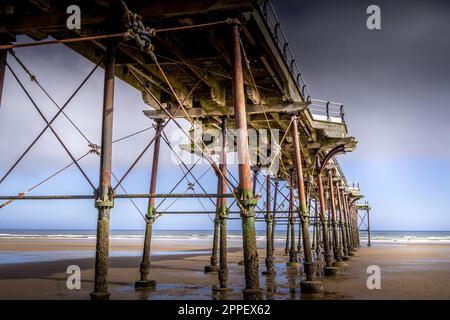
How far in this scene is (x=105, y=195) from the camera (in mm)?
6824

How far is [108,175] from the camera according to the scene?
6.99 meters

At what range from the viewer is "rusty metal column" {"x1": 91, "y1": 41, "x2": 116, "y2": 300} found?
6660 mm

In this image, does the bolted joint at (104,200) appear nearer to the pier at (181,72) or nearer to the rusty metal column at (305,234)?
the pier at (181,72)

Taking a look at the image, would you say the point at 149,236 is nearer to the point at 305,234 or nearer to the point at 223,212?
the point at 223,212

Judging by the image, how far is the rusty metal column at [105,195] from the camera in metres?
6.66

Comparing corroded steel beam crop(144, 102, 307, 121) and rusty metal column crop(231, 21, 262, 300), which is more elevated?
corroded steel beam crop(144, 102, 307, 121)

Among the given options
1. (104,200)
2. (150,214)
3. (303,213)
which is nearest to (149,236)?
(150,214)

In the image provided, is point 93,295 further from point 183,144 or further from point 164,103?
point 183,144

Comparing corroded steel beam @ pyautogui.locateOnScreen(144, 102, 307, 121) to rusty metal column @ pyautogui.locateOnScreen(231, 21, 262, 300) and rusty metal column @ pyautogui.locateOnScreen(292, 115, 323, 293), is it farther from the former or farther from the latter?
rusty metal column @ pyautogui.locateOnScreen(231, 21, 262, 300)

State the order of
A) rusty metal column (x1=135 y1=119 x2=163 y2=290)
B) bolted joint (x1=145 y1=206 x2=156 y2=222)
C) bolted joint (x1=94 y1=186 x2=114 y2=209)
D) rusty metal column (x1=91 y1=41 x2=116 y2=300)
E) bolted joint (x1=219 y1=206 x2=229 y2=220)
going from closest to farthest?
rusty metal column (x1=91 y1=41 x2=116 y2=300) < bolted joint (x1=94 y1=186 x2=114 y2=209) < rusty metal column (x1=135 y1=119 x2=163 y2=290) < bolted joint (x1=145 y1=206 x2=156 y2=222) < bolted joint (x1=219 y1=206 x2=229 y2=220)

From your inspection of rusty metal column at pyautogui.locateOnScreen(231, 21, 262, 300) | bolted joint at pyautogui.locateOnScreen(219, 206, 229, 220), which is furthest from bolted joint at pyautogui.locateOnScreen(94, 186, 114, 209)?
bolted joint at pyautogui.locateOnScreen(219, 206, 229, 220)

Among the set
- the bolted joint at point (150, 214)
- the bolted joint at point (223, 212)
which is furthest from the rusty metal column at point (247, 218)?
the bolted joint at point (223, 212)
